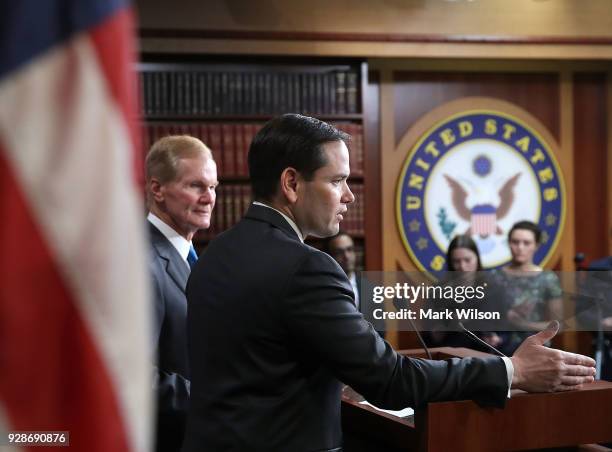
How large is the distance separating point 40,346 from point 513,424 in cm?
127

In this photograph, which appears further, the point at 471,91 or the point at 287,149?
the point at 471,91

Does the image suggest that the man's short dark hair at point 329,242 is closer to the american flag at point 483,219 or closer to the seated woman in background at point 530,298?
the american flag at point 483,219

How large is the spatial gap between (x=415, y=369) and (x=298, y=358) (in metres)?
0.24

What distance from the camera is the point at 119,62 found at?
0.88 m

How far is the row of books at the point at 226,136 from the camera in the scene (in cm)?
548

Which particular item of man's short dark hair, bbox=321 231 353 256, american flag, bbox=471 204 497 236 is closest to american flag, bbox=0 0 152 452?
man's short dark hair, bbox=321 231 353 256

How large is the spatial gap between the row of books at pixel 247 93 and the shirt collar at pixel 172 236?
3.07 m

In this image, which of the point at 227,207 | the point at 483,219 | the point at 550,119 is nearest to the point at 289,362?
the point at 227,207

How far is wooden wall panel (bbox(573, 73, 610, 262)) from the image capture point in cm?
626

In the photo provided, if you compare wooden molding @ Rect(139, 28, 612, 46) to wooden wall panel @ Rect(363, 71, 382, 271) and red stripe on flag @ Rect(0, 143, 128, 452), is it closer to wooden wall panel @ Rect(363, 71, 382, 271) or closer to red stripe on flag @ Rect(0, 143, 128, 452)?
wooden wall panel @ Rect(363, 71, 382, 271)

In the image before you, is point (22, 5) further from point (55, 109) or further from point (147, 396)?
point (147, 396)

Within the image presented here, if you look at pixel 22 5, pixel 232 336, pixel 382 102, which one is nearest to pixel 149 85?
pixel 382 102

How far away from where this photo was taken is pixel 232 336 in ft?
5.60

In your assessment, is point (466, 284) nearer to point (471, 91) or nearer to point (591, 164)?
point (471, 91)
